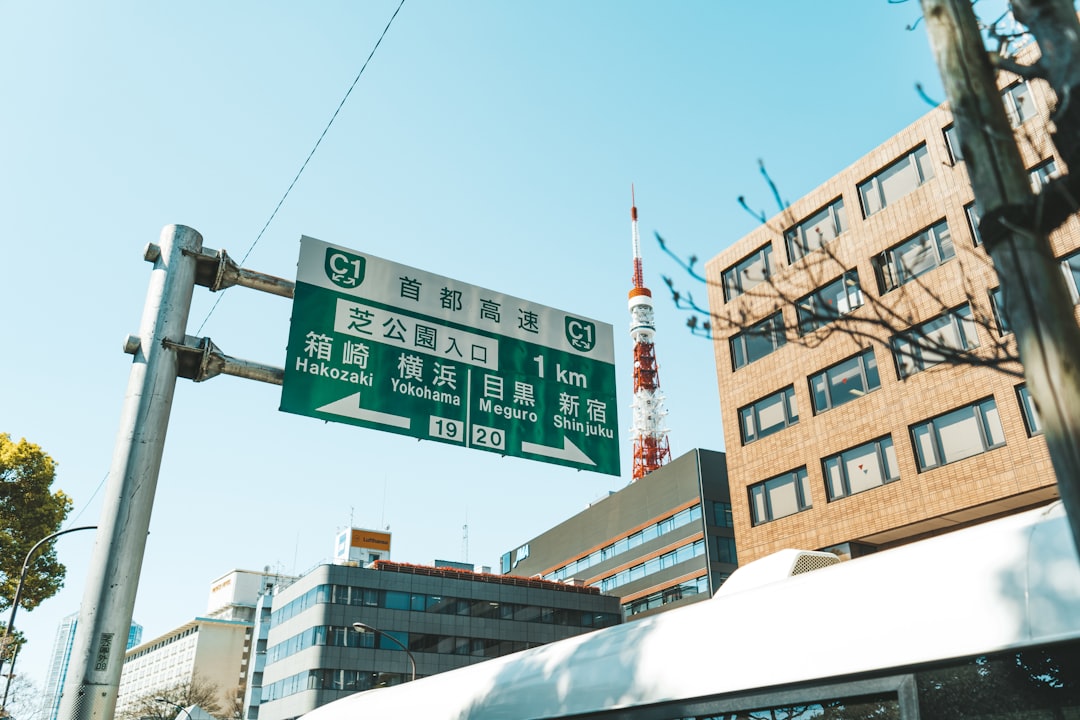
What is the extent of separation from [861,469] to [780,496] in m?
3.79

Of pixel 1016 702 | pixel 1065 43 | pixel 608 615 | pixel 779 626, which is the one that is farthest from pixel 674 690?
pixel 608 615

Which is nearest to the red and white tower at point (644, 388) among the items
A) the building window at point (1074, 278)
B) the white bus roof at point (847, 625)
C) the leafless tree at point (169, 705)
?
the leafless tree at point (169, 705)

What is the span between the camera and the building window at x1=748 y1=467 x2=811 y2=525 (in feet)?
97.9

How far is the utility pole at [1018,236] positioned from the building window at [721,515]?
228ft

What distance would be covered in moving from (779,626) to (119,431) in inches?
207

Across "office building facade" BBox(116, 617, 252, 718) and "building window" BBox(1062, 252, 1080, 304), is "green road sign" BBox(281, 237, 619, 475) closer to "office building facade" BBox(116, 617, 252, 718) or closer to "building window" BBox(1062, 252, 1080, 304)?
"building window" BBox(1062, 252, 1080, 304)

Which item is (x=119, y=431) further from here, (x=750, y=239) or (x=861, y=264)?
(x=750, y=239)

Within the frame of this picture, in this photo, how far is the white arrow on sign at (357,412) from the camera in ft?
28.5

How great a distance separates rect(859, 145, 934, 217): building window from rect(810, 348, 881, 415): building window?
5419 mm

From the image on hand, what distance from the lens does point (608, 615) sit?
82.6m

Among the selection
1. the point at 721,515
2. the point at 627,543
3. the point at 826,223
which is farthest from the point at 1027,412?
the point at 627,543

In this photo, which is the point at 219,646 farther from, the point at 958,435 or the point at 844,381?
the point at 958,435

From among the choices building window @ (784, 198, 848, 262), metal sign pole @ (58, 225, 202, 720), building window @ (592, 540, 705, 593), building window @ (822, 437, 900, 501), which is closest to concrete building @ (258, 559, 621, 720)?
building window @ (592, 540, 705, 593)

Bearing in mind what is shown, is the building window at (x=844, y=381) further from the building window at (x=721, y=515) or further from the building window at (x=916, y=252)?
the building window at (x=721, y=515)
